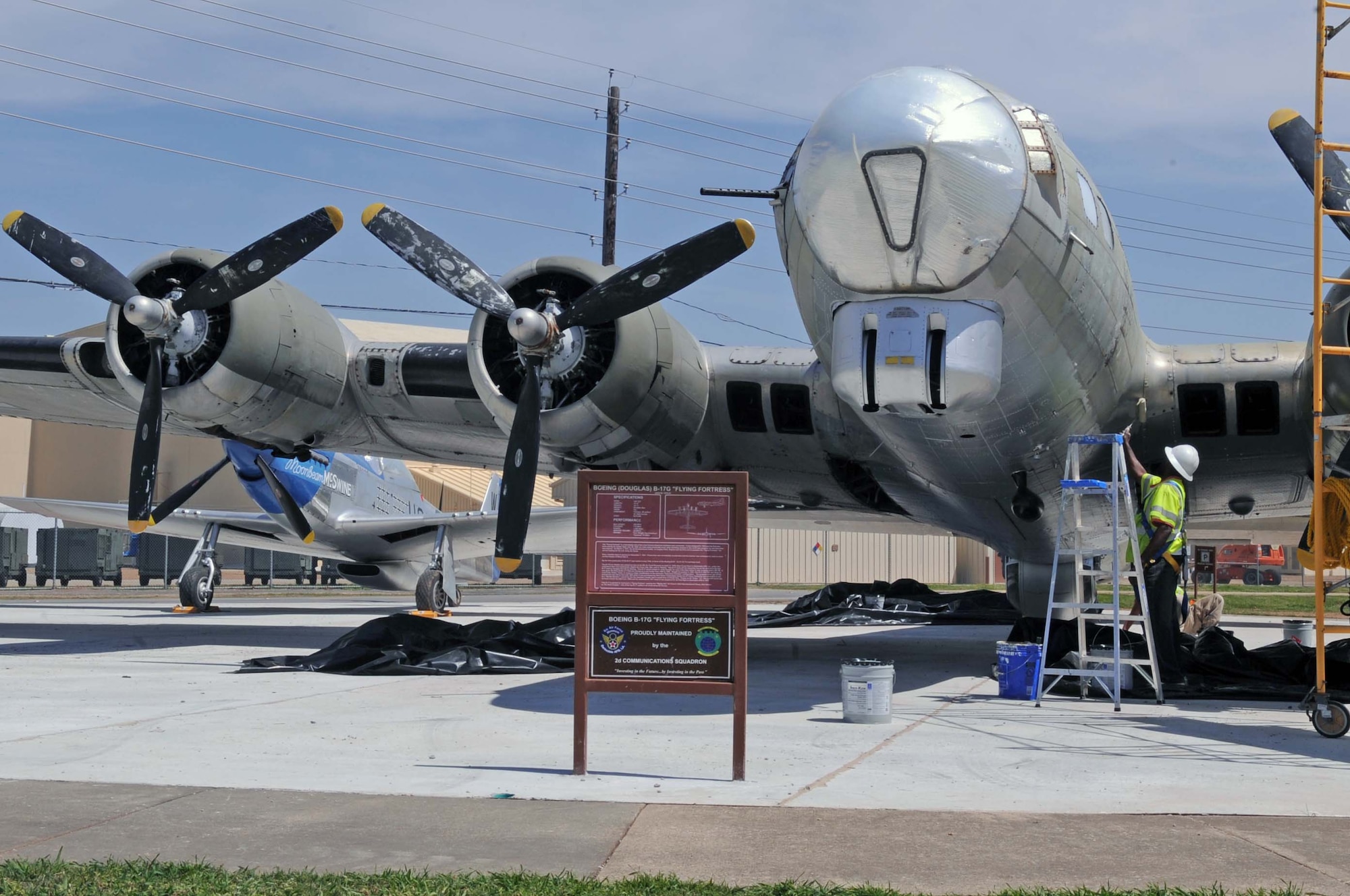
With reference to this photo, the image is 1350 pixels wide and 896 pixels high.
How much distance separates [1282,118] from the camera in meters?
8.58

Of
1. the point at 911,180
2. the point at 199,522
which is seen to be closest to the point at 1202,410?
the point at 911,180

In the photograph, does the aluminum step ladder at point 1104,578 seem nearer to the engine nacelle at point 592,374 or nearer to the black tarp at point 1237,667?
the black tarp at point 1237,667

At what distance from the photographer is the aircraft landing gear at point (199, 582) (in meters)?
24.8

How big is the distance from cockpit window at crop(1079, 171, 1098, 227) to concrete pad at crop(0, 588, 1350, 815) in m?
3.86

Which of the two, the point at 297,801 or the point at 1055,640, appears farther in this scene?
the point at 1055,640

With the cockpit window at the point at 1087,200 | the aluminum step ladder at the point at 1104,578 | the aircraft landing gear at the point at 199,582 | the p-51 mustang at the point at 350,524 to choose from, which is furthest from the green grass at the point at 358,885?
the aircraft landing gear at the point at 199,582

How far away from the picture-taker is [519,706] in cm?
924

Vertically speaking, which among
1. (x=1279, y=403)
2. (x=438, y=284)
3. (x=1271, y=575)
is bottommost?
(x=1271, y=575)

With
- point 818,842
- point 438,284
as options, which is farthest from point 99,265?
point 818,842

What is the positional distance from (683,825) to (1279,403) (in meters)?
9.92

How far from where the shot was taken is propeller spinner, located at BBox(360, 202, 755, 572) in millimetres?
11664

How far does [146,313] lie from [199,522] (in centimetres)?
1774

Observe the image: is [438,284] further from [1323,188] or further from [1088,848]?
[1088,848]

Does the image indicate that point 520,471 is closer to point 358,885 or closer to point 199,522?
point 358,885
